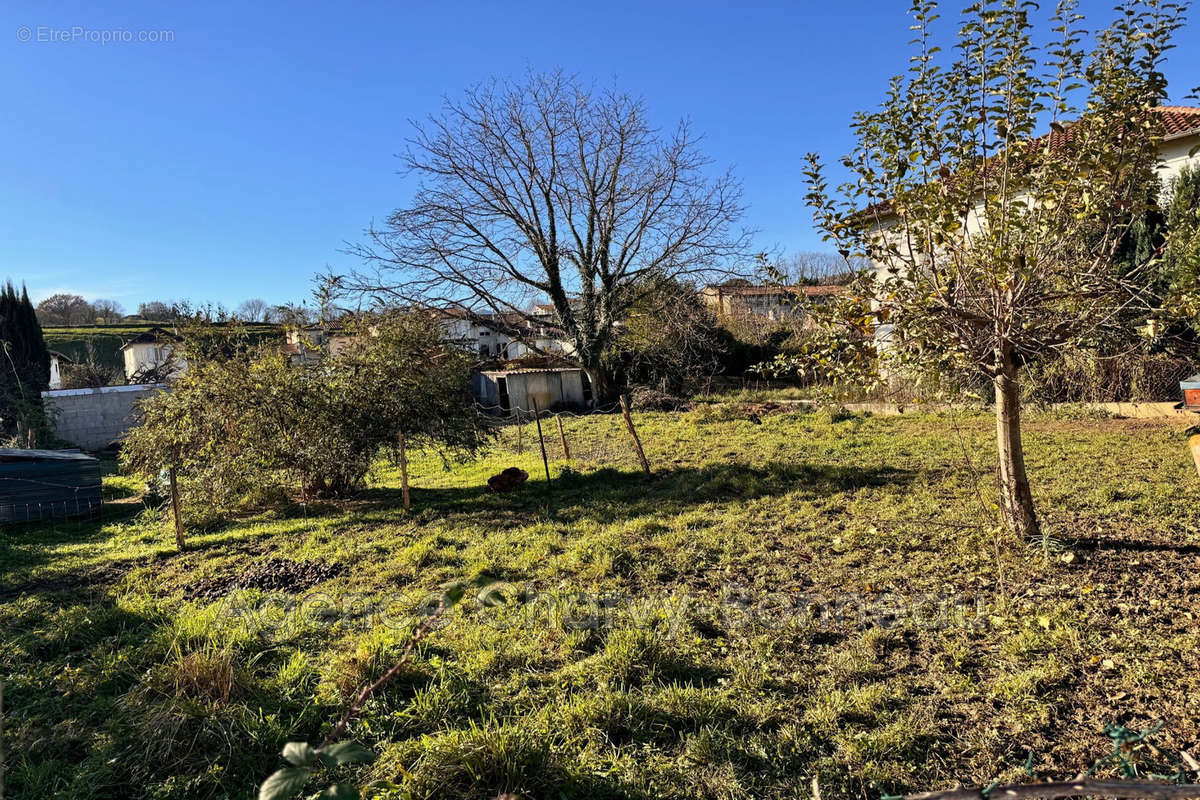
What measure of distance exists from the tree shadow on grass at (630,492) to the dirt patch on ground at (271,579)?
1762mm

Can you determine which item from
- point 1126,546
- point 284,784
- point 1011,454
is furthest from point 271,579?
point 1126,546

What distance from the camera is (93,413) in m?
17.9

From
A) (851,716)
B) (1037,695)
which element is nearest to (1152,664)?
(1037,695)

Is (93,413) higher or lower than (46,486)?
higher

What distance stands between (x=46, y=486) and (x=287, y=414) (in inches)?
153

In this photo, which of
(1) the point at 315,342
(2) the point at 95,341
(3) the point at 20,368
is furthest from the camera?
(2) the point at 95,341

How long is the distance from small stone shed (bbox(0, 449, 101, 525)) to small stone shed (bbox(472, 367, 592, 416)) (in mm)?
14182

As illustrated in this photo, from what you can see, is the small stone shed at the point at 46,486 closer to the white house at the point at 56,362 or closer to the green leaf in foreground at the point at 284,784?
the green leaf in foreground at the point at 284,784

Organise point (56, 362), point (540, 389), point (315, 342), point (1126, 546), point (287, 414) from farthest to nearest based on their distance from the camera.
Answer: point (56, 362), point (540, 389), point (315, 342), point (287, 414), point (1126, 546)

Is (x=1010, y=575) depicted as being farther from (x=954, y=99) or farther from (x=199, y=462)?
(x=199, y=462)

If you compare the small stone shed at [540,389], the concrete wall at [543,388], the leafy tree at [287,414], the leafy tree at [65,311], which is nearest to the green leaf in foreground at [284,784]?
the leafy tree at [287,414]

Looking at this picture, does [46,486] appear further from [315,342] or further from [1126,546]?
[1126,546]

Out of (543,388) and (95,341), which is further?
(95,341)

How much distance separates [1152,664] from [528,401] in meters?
20.9
